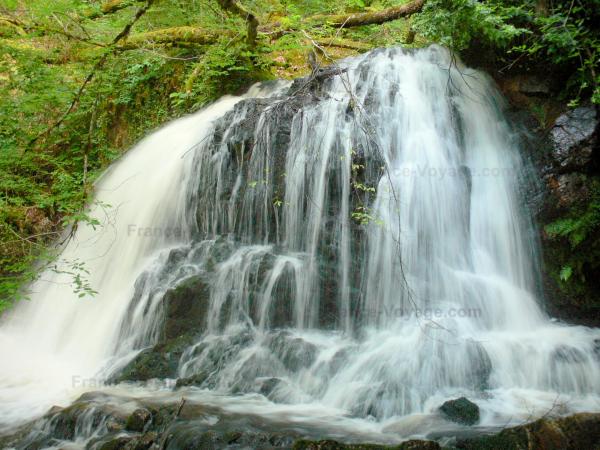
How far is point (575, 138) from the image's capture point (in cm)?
558

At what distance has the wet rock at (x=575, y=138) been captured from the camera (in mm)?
5473

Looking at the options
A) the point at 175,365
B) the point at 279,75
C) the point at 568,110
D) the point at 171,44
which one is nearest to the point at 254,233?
the point at 175,365

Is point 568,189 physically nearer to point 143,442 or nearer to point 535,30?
point 535,30

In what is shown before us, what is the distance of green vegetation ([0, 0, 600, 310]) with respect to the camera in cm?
569

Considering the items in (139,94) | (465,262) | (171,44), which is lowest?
(465,262)

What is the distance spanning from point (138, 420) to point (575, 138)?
19.6ft

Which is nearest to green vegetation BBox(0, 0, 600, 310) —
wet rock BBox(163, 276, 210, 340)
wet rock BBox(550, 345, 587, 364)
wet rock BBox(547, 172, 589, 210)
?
wet rock BBox(547, 172, 589, 210)

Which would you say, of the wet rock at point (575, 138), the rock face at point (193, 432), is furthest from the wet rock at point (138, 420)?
the wet rock at point (575, 138)

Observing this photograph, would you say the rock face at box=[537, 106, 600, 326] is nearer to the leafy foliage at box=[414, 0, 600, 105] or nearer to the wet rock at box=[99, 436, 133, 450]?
the leafy foliage at box=[414, 0, 600, 105]

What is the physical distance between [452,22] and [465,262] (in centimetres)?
341

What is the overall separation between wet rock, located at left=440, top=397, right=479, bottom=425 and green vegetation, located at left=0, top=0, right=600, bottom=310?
3.70m

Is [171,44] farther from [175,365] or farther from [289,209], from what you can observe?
[175,365]

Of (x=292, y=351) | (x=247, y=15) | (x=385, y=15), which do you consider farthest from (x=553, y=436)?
(x=385, y=15)

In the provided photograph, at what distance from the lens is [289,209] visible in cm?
620
